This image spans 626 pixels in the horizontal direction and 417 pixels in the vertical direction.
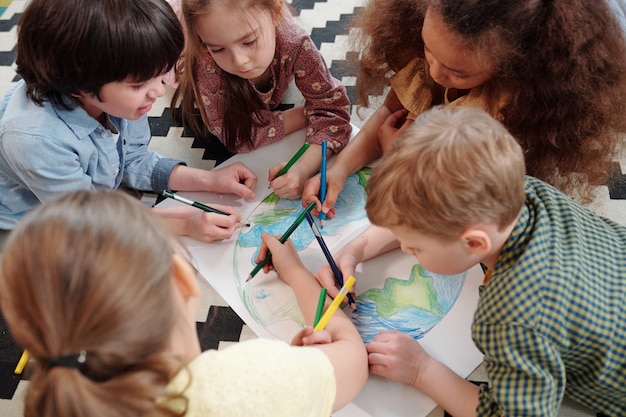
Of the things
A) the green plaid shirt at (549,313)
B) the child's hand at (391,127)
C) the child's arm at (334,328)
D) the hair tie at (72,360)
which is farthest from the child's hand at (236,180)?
the hair tie at (72,360)

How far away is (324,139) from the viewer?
101 cm

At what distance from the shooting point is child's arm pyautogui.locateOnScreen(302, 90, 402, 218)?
941 mm

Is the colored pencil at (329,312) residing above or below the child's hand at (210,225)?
above

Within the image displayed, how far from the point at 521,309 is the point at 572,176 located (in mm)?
397

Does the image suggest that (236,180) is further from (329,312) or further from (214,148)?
(329,312)

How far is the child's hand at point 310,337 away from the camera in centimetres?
73

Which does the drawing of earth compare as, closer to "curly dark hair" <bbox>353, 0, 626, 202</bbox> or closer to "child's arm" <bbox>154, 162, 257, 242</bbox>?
"child's arm" <bbox>154, 162, 257, 242</bbox>

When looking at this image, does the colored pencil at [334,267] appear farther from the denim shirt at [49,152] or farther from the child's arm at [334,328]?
the denim shirt at [49,152]

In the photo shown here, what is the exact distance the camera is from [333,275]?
85 cm

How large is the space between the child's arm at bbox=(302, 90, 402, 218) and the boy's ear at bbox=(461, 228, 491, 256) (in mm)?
334

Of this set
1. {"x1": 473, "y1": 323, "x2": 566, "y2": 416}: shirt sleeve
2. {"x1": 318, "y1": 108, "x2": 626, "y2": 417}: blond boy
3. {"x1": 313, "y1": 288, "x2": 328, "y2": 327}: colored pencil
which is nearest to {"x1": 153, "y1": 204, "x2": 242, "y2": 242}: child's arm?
{"x1": 313, "y1": 288, "x2": 328, "y2": 327}: colored pencil

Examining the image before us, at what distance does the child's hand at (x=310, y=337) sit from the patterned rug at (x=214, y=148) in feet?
0.48

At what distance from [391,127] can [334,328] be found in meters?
0.37

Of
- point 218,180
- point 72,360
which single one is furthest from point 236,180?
point 72,360
